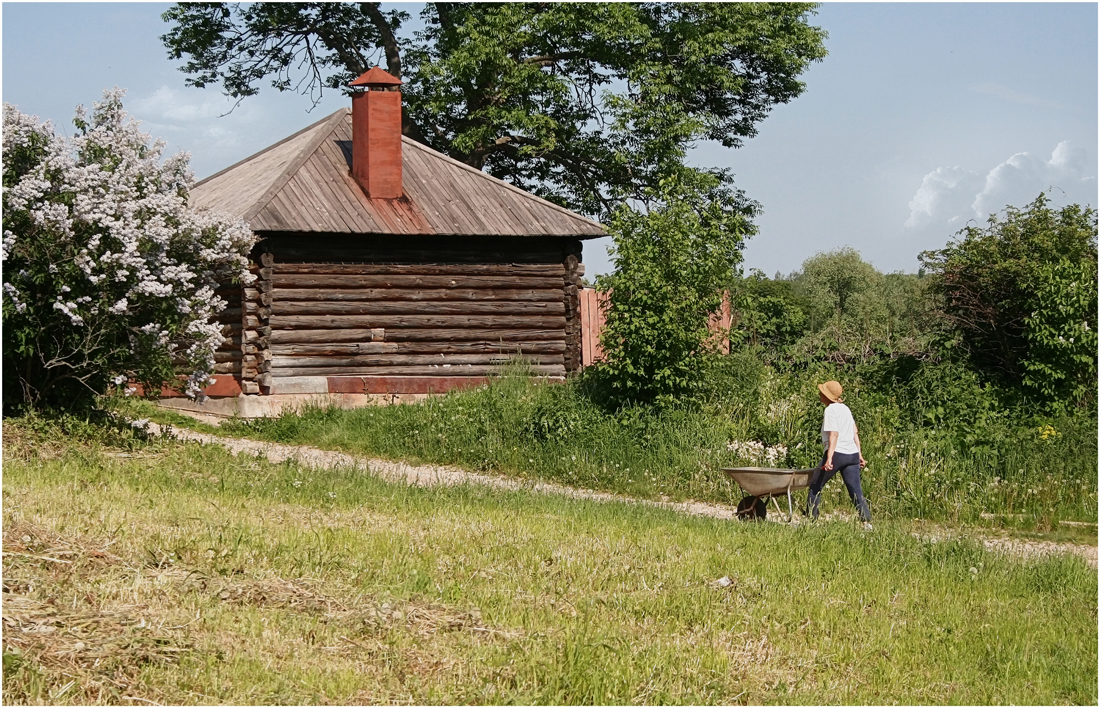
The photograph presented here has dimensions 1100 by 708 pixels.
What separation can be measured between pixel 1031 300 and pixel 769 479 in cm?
664

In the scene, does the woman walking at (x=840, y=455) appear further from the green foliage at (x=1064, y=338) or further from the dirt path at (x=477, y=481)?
the green foliage at (x=1064, y=338)

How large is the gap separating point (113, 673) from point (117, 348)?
7.35 m

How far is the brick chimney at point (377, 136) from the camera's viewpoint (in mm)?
19734

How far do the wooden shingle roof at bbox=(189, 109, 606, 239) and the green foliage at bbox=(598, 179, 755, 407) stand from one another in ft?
17.7

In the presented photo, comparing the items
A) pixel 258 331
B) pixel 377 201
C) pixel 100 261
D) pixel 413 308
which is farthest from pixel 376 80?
pixel 100 261

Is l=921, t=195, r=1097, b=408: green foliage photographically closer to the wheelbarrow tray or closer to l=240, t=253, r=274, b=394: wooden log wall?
the wheelbarrow tray

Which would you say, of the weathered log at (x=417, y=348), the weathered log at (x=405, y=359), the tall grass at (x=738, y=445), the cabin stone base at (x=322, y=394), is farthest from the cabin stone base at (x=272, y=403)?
the tall grass at (x=738, y=445)

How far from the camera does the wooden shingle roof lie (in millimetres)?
18500

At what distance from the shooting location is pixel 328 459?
45.8ft

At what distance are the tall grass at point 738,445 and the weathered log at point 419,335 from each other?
2.98 metres

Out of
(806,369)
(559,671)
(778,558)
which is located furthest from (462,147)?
(559,671)

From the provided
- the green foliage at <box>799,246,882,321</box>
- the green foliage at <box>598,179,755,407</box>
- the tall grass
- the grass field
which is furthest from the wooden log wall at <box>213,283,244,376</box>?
the green foliage at <box>799,246,882,321</box>

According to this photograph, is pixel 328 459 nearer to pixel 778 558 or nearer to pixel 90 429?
pixel 90 429

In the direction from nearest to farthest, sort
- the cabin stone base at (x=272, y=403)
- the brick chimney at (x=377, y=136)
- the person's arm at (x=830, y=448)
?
the person's arm at (x=830, y=448) → the cabin stone base at (x=272, y=403) → the brick chimney at (x=377, y=136)
